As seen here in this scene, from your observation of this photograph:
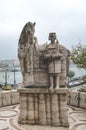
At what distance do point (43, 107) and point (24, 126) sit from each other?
1.12 m

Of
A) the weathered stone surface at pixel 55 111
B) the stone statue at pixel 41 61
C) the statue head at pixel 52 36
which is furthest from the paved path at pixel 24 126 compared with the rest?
the statue head at pixel 52 36

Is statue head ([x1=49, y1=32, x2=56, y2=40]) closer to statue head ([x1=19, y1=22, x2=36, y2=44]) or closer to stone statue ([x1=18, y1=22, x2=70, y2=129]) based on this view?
stone statue ([x1=18, y1=22, x2=70, y2=129])

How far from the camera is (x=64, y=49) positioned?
37.2 feet

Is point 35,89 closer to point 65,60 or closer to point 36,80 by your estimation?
point 36,80

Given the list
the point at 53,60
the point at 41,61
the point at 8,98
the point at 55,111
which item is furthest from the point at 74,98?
the point at 53,60

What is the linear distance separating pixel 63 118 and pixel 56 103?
0.70 m

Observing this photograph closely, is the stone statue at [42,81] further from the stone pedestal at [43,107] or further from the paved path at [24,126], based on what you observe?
the paved path at [24,126]

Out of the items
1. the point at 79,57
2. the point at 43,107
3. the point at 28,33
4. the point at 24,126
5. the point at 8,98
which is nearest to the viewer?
the point at 28,33

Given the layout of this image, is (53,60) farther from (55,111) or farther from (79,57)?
(79,57)

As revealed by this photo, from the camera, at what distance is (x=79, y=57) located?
73.0 feet

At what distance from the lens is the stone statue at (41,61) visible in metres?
10.9

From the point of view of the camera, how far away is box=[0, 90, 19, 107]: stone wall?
598 inches

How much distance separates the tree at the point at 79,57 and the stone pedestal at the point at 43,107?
11.4m

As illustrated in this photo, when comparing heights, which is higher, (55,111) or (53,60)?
(53,60)
